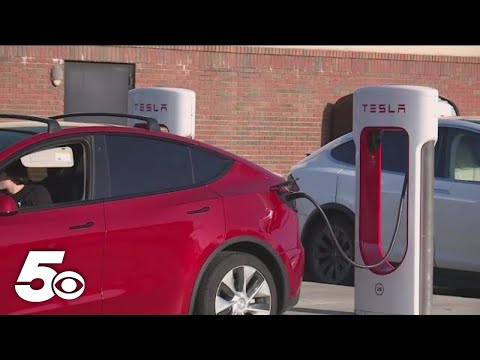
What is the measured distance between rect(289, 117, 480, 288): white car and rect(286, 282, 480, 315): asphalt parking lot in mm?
430

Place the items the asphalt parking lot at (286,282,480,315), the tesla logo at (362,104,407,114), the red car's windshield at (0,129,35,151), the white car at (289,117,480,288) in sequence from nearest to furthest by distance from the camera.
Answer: the red car's windshield at (0,129,35,151), the tesla logo at (362,104,407,114), the asphalt parking lot at (286,282,480,315), the white car at (289,117,480,288)

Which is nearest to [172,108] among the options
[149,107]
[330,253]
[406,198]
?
[149,107]

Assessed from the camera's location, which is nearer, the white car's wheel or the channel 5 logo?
the channel 5 logo

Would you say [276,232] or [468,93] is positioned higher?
[468,93]

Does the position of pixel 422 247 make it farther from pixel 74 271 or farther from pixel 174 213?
pixel 74 271

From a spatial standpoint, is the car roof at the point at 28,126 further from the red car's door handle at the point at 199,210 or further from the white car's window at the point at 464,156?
the white car's window at the point at 464,156

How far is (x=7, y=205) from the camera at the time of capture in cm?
654

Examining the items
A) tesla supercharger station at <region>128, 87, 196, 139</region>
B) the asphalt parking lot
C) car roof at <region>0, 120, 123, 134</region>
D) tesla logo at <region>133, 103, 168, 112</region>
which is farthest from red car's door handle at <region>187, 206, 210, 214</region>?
tesla logo at <region>133, 103, 168, 112</region>

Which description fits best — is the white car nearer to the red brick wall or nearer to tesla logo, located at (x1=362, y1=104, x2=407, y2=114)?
tesla logo, located at (x1=362, y1=104, x2=407, y2=114)

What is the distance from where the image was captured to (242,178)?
7.88 m

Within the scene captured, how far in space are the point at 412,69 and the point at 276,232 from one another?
1369cm

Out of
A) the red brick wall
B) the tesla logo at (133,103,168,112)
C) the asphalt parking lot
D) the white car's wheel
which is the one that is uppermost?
the red brick wall

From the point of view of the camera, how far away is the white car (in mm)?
10383
